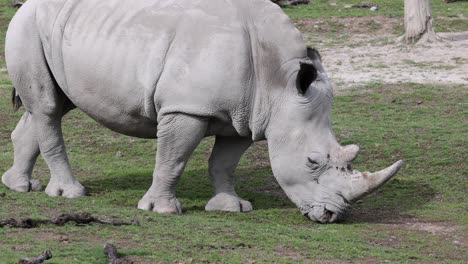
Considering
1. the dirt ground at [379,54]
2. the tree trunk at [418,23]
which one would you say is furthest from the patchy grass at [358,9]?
the tree trunk at [418,23]

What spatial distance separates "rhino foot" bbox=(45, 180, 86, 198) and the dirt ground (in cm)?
620

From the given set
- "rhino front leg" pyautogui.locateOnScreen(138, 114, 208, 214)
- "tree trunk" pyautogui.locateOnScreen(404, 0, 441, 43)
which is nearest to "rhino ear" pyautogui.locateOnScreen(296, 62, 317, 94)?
"rhino front leg" pyautogui.locateOnScreen(138, 114, 208, 214)

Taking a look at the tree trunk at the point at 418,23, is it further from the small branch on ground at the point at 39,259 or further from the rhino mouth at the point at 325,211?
the small branch on ground at the point at 39,259

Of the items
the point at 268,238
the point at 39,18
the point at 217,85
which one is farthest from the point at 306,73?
the point at 39,18

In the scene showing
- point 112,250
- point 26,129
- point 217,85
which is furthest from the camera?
Answer: point 26,129

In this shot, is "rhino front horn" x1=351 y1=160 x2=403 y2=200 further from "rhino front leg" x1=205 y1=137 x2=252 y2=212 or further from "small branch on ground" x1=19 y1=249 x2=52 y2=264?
"small branch on ground" x1=19 y1=249 x2=52 y2=264

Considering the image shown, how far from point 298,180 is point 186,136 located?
0.98 metres

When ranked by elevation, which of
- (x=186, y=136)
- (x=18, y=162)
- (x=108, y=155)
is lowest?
(x=108, y=155)

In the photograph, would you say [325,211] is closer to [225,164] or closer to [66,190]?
[225,164]

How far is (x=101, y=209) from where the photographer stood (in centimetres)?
972

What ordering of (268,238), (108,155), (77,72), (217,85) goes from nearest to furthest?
1. (268,238)
2. (217,85)
3. (77,72)
4. (108,155)

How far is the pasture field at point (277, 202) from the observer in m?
8.23

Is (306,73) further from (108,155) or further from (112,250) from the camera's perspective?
(108,155)

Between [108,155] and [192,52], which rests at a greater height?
[192,52]
